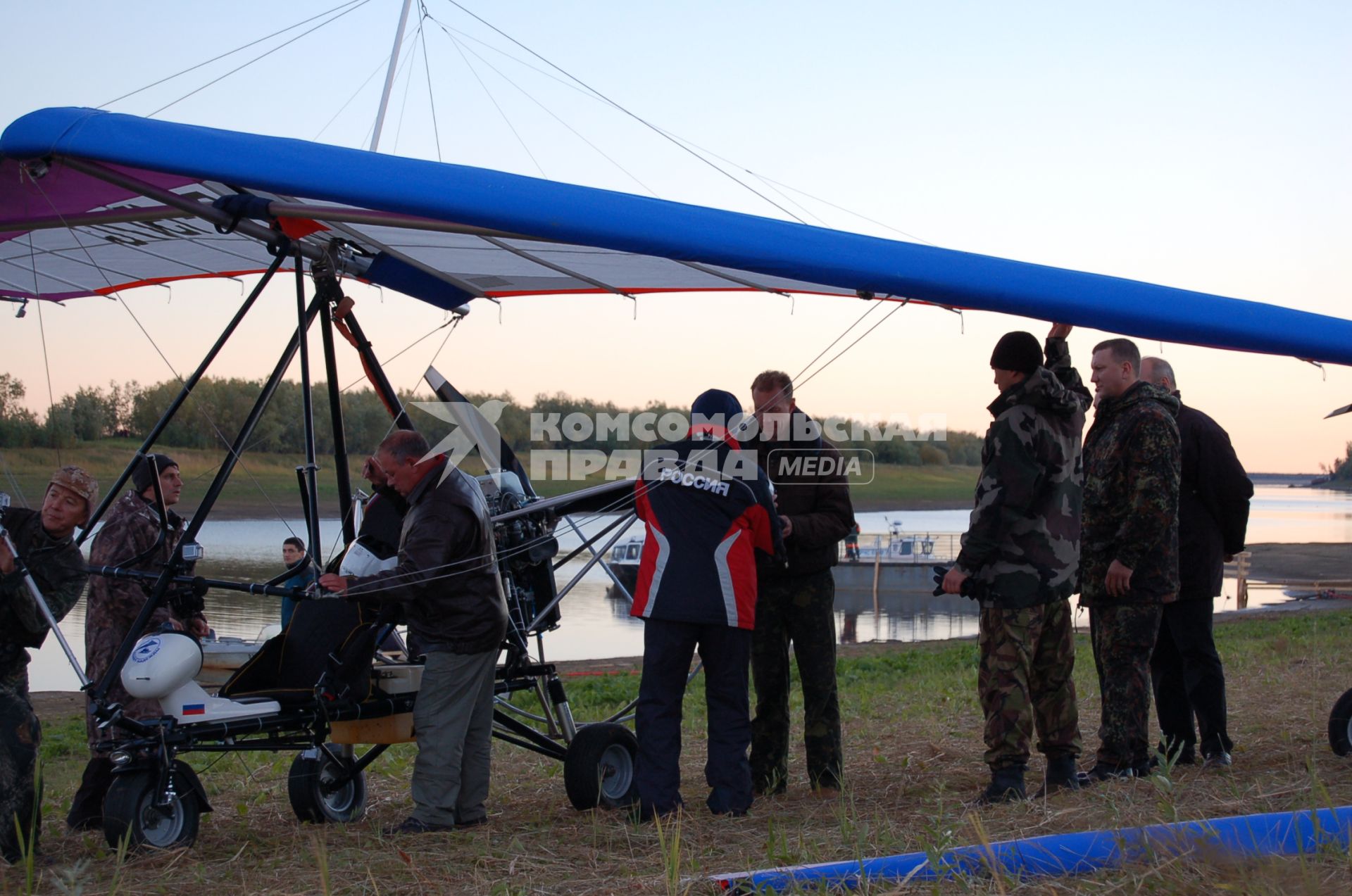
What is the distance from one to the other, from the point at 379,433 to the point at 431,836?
2050 millimetres

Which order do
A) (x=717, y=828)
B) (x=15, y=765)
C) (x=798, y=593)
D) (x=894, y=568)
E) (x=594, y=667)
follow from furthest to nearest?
(x=894, y=568) < (x=594, y=667) < (x=798, y=593) < (x=717, y=828) < (x=15, y=765)

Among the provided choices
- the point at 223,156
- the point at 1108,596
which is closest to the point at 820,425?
the point at 1108,596

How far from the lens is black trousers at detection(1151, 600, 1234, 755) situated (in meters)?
4.18

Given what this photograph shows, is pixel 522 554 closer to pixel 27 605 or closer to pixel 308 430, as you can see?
pixel 308 430

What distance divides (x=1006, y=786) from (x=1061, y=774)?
0.96 feet

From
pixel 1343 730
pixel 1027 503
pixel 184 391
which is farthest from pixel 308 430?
pixel 1343 730

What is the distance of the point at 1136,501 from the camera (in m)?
3.89

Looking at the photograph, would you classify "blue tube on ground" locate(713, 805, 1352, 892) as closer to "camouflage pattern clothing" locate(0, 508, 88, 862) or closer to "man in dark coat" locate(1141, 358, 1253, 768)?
"man in dark coat" locate(1141, 358, 1253, 768)

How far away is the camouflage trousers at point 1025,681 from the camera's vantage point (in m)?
3.59

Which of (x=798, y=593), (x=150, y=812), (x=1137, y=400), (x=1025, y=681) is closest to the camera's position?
(x=150, y=812)

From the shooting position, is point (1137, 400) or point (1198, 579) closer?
point (1137, 400)

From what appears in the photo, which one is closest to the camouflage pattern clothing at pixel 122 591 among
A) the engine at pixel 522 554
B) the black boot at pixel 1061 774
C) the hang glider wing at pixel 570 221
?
the engine at pixel 522 554

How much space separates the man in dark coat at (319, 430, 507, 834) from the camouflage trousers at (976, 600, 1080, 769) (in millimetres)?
1561

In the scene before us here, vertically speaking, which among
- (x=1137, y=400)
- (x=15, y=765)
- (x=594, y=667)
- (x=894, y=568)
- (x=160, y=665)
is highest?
(x=1137, y=400)
